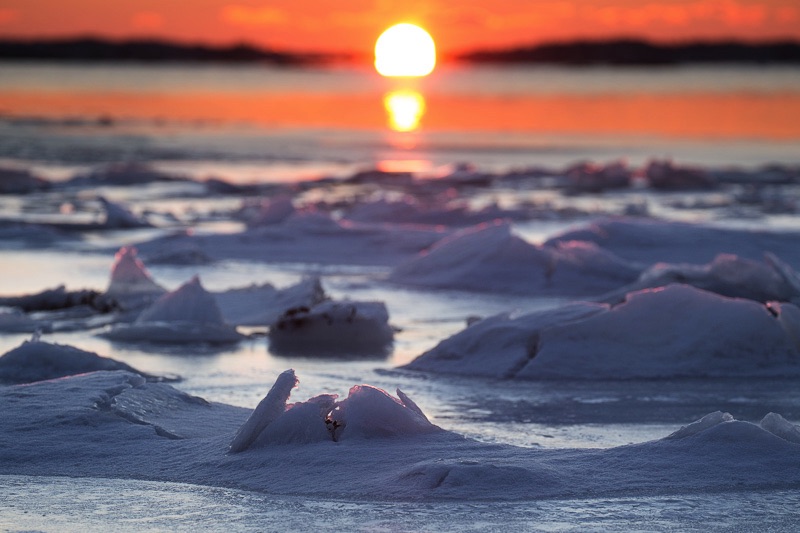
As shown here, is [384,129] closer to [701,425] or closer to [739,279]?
[739,279]

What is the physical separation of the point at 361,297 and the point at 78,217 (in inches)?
193

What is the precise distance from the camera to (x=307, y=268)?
870cm

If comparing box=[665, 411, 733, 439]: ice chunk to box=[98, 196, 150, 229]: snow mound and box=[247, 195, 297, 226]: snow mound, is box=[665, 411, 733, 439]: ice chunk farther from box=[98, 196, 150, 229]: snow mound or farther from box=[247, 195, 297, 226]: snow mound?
box=[98, 196, 150, 229]: snow mound

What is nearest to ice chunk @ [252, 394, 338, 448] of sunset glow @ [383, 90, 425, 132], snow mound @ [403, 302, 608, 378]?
snow mound @ [403, 302, 608, 378]

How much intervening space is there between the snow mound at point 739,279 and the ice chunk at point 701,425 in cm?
271

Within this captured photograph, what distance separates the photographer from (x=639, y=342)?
209 inches

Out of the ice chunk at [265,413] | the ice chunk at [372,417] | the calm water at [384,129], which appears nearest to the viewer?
the ice chunk at [265,413]

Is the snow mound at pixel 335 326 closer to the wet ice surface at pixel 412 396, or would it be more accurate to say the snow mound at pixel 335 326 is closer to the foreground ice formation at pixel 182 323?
the wet ice surface at pixel 412 396

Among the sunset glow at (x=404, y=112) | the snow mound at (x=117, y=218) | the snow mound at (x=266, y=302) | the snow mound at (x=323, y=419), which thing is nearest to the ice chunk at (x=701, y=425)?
the snow mound at (x=323, y=419)

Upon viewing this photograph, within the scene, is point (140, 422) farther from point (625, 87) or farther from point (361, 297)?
point (625, 87)

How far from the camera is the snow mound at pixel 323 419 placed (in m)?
3.65

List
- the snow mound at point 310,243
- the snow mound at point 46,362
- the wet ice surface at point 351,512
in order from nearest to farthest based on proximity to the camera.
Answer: the wet ice surface at point 351,512 → the snow mound at point 46,362 → the snow mound at point 310,243

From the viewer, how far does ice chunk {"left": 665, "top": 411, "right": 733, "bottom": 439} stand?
12.2ft

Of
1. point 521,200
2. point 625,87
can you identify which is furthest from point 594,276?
point 625,87
